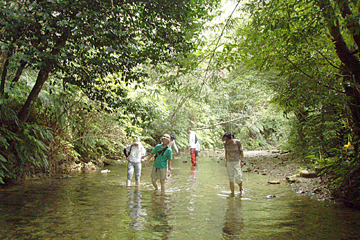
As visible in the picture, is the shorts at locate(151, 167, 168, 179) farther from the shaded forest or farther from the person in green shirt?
the shaded forest

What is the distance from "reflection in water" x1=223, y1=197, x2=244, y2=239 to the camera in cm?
529

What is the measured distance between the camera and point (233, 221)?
239 inches

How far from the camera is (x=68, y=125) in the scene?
13.0m

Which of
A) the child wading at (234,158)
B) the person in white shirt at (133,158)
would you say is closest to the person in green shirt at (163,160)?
the person in white shirt at (133,158)

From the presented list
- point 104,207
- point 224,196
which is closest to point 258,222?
point 224,196

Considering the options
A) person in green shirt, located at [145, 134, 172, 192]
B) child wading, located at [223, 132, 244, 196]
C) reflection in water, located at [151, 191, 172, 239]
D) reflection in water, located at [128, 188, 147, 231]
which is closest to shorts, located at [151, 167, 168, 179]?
person in green shirt, located at [145, 134, 172, 192]

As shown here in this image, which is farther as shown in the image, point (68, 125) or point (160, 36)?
point (68, 125)

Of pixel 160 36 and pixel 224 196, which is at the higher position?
pixel 160 36

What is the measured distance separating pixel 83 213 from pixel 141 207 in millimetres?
1349

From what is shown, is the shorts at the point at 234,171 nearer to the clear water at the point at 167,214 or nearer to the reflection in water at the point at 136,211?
the clear water at the point at 167,214

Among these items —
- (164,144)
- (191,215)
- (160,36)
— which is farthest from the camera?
(164,144)

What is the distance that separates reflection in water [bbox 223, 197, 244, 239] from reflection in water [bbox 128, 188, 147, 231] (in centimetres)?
154

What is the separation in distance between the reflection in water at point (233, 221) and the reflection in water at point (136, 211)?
1537mm

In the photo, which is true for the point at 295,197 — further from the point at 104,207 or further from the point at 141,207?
the point at 104,207
